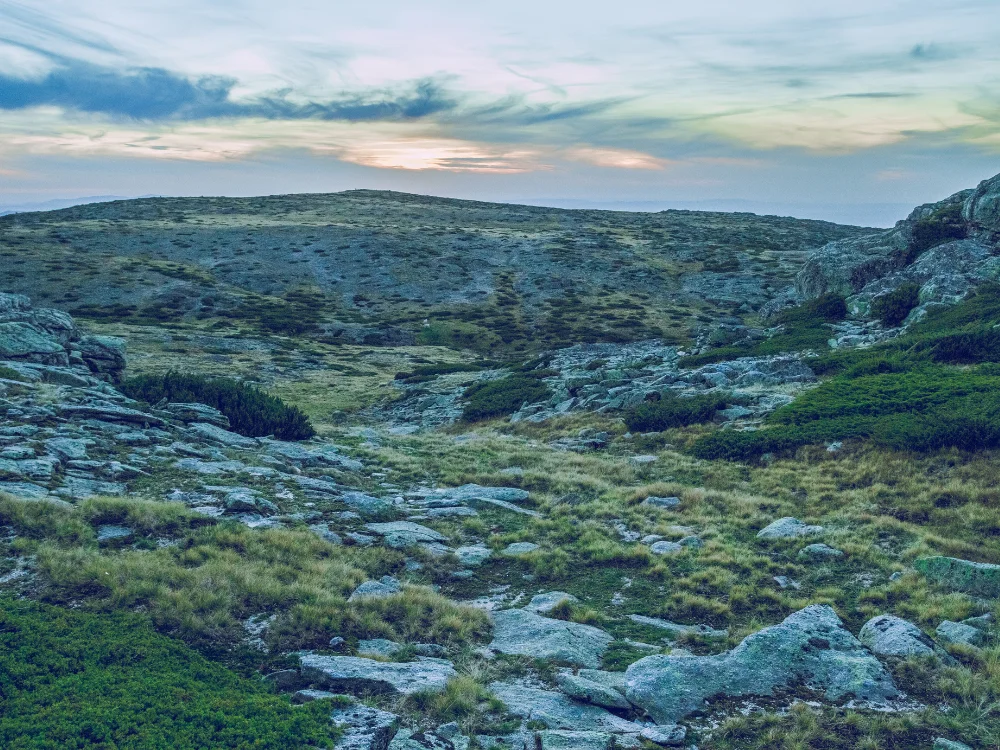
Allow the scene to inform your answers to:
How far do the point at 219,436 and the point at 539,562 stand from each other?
1089cm

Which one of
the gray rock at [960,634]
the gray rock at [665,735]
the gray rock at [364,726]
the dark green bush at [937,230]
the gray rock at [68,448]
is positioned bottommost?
the gray rock at [665,735]

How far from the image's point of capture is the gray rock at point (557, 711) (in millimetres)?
6883

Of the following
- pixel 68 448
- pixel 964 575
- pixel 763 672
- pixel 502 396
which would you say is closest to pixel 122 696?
pixel 763 672

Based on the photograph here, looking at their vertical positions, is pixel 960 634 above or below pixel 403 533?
above

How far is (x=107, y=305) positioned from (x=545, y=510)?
2587 inches

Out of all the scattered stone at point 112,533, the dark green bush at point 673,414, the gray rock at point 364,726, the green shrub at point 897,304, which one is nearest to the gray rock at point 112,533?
the scattered stone at point 112,533

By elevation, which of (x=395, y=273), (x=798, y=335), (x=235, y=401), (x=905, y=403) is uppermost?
(x=395, y=273)

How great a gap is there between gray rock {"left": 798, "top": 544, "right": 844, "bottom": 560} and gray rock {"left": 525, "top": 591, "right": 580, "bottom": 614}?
15.3ft

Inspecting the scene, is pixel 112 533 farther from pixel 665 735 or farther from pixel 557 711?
pixel 665 735

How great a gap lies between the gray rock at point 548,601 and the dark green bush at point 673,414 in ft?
44.2

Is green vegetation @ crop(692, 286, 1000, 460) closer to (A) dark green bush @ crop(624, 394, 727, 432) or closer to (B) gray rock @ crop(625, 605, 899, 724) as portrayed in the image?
(A) dark green bush @ crop(624, 394, 727, 432)

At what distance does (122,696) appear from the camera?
249 inches

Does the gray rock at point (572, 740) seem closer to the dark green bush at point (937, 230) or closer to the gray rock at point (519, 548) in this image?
the gray rock at point (519, 548)

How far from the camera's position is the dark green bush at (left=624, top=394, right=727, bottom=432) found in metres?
23.2
